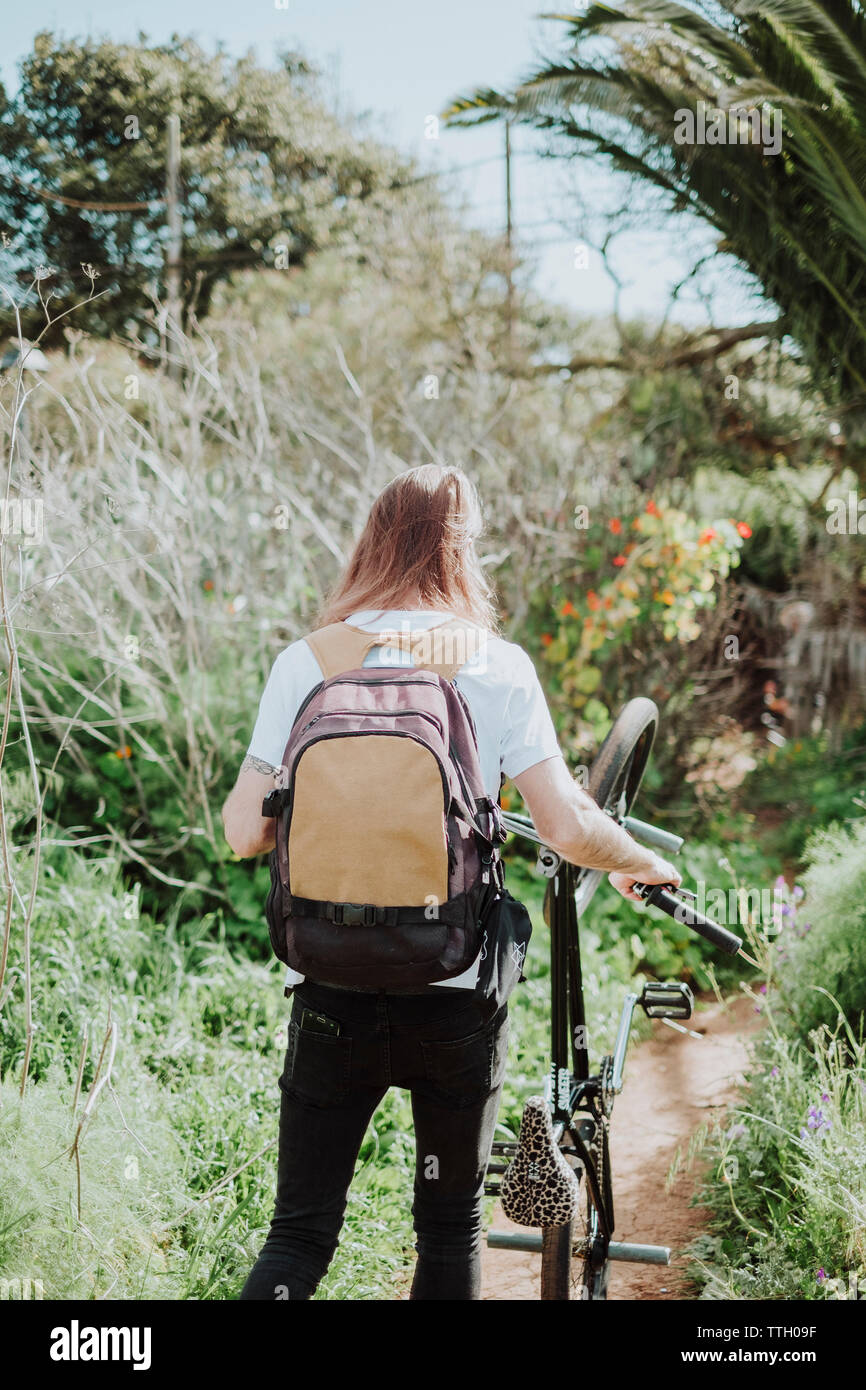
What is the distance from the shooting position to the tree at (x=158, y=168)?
333 inches

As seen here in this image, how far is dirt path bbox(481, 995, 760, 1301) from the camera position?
110 inches

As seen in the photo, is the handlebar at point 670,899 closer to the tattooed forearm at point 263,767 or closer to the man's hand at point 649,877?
the man's hand at point 649,877

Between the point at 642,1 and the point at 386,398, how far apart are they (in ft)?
9.65

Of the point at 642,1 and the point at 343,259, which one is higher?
the point at 343,259

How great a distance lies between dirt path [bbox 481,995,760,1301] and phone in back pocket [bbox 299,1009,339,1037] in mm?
1131

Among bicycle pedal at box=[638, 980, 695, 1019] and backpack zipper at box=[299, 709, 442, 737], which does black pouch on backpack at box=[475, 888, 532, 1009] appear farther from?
bicycle pedal at box=[638, 980, 695, 1019]

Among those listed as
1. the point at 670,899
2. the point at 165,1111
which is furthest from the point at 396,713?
the point at 165,1111

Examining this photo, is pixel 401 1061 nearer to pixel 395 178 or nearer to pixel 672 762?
pixel 672 762

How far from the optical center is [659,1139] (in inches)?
138

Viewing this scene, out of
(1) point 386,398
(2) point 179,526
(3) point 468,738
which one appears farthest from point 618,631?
(3) point 468,738

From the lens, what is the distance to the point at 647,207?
21.5 ft

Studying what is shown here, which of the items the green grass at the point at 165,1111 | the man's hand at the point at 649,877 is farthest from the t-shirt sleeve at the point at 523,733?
the green grass at the point at 165,1111

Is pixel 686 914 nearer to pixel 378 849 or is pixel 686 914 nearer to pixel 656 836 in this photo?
pixel 656 836

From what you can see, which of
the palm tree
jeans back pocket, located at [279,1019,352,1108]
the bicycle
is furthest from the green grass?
the palm tree
